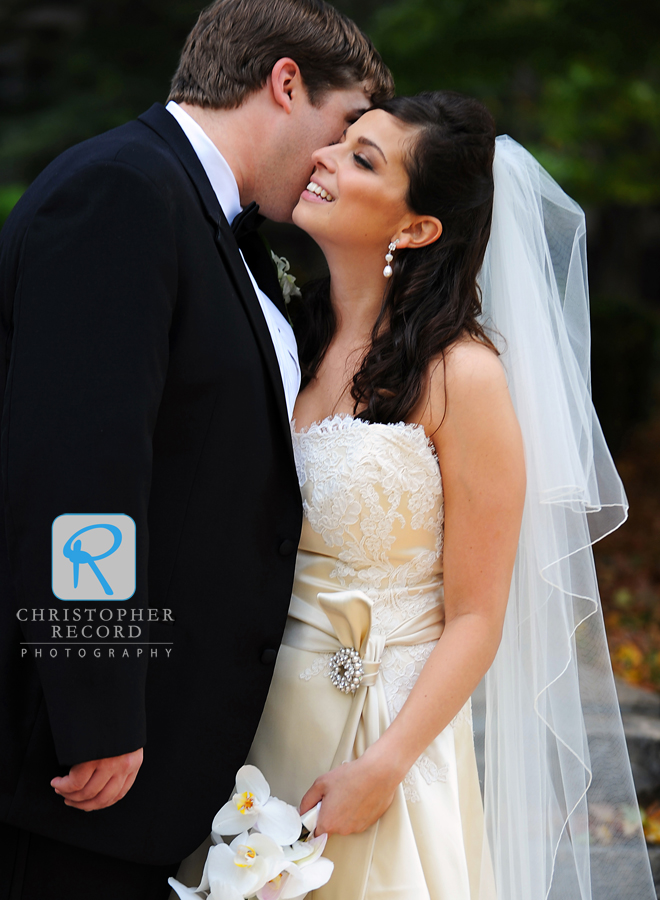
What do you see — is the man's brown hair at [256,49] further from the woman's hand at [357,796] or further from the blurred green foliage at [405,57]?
the blurred green foliage at [405,57]

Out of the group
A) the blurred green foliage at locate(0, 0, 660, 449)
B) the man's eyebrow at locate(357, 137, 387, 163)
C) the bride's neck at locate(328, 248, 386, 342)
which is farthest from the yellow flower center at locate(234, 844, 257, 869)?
the blurred green foliage at locate(0, 0, 660, 449)

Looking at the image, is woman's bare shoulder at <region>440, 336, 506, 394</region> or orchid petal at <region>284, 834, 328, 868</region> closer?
orchid petal at <region>284, 834, 328, 868</region>

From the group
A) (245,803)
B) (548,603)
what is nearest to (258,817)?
(245,803)

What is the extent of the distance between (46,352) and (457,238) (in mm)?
1269

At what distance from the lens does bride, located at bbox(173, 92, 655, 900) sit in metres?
2.09

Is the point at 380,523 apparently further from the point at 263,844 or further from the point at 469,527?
the point at 263,844

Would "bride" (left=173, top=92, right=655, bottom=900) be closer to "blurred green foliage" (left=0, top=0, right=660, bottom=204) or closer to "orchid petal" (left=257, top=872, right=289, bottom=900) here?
"orchid petal" (left=257, top=872, right=289, bottom=900)

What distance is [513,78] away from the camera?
920 centimetres

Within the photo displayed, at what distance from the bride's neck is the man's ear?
1.47ft

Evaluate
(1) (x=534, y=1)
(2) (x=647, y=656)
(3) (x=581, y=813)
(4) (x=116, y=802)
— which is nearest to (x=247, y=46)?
(4) (x=116, y=802)

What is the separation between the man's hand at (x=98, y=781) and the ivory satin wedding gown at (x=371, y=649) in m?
0.54

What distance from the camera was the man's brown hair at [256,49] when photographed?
2.27 meters

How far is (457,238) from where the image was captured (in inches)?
95.4

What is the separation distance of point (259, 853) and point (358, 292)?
1.51 metres
